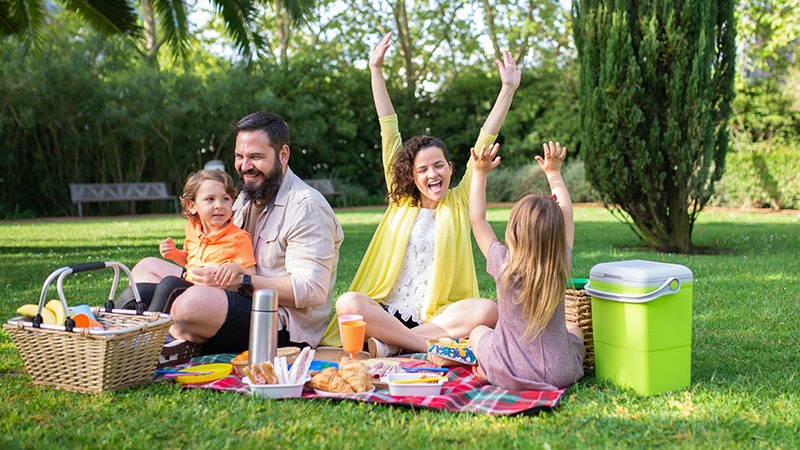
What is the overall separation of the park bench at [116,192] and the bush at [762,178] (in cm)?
1324

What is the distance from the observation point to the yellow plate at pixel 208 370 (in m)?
3.50

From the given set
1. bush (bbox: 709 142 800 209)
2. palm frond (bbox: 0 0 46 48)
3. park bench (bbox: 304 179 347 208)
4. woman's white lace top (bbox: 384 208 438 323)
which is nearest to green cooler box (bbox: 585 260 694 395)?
woman's white lace top (bbox: 384 208 438 323)

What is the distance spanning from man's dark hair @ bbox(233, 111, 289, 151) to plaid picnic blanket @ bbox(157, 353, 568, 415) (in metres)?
1.30

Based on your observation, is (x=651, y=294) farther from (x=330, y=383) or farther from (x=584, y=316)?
(x=330, y=383)

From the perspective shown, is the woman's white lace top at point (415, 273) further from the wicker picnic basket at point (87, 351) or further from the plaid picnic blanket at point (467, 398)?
the wicker picnic basket at point (87, 351)

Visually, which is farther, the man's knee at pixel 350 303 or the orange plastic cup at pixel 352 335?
the man's knee at pixel 350 303

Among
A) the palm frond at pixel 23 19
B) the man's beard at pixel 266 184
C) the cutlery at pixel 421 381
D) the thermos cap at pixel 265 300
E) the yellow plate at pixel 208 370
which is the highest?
the palm frond at pixel 23 19

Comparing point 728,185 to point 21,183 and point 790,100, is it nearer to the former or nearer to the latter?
point 790,100

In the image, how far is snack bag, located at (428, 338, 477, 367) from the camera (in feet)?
12.5

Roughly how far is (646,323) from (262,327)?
175 cm

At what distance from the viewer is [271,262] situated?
4.09 m

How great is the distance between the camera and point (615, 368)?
345 cm

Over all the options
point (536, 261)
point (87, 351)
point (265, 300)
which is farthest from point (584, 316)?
point (87, 351)

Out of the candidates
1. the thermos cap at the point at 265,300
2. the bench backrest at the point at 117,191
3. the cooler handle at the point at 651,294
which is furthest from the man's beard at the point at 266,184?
the bench backrest at the point at 117,191
